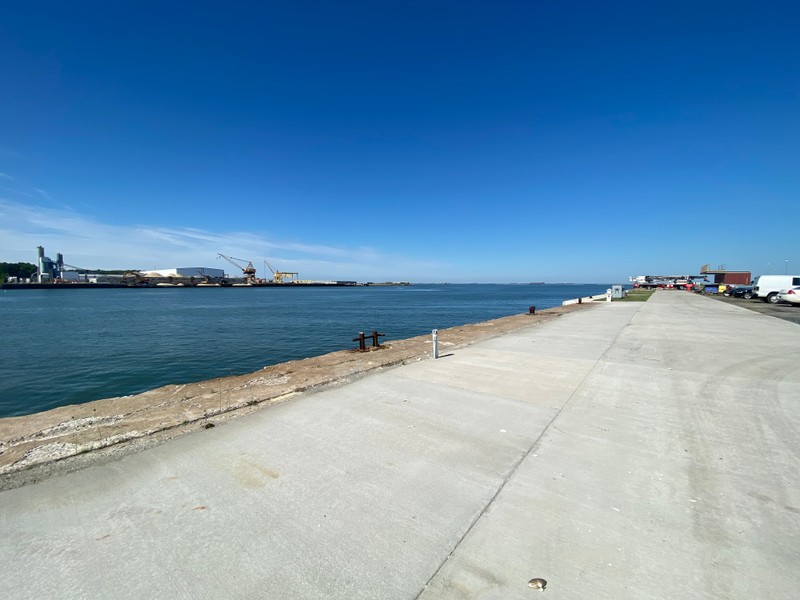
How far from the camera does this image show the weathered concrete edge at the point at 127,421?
3.94m

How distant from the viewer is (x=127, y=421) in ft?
17.1

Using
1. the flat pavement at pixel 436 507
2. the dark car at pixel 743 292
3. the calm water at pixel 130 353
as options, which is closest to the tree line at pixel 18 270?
the calm water at pixel 130 353

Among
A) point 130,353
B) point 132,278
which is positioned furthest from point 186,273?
point 130,353

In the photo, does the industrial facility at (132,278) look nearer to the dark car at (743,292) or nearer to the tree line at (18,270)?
the tree line at (18,270)

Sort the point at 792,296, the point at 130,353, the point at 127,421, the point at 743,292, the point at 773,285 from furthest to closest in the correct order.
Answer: the point at 743,292 < the point at 773,285 < the point at 792,296 < the point at 130,353 < the point at 127,421

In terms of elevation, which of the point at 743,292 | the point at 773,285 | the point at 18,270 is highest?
the point at 18,270

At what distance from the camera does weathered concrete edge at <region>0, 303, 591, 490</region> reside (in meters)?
3.94

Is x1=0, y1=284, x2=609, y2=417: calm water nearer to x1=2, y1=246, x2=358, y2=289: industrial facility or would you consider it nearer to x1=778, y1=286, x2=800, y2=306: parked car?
x1=778, y1=286, x2=800, y2=306: parked car

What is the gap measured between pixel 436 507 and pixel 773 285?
44.4 metres

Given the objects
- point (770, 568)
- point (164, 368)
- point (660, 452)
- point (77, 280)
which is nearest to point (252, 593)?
point (770, 568)

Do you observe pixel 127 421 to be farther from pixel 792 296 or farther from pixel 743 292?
pixel 743 292

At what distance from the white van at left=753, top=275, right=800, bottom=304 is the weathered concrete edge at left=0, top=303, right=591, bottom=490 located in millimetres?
39889

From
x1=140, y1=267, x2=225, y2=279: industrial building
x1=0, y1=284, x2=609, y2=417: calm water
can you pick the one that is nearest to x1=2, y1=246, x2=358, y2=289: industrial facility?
x1=140, y1=267, x2=225, y2=279: industrial building

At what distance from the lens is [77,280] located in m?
151
